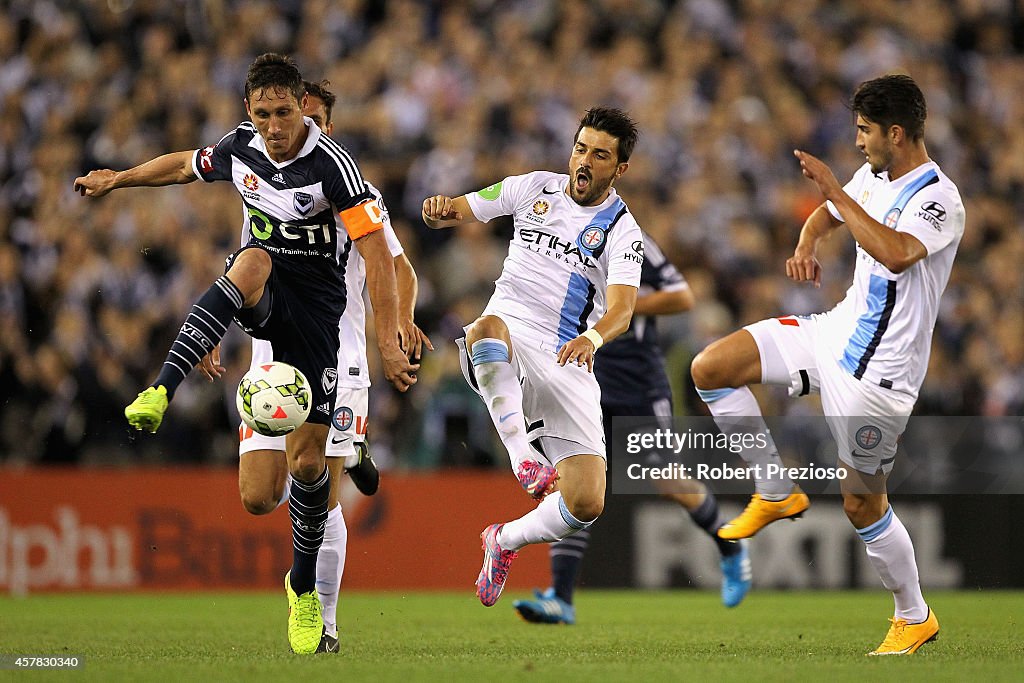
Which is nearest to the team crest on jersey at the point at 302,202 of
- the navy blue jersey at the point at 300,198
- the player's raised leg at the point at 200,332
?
the navy blue jersey at the point at 300,198

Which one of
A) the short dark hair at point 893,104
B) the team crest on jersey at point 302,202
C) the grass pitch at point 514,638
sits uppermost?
the short dark hair at point 893,104

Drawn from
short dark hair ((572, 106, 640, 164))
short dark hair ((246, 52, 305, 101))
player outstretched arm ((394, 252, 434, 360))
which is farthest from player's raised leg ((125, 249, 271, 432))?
short dark hair ((572, 106, 640, 164))

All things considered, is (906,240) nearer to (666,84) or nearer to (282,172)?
(282,172)

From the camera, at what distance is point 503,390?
295 inches

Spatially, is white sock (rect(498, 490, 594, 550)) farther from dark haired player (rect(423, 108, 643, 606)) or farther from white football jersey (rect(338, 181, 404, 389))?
white football jersey (rect(338, 181, 404, 389))

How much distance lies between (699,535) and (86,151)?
7043 millimetres

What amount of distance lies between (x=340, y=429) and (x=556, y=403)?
118cm

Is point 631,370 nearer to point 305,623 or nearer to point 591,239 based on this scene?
Answer: point 591,239

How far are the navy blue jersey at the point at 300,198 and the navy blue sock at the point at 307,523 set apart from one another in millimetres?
891

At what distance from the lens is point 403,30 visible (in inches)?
620

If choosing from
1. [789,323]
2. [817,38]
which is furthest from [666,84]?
[789,323]

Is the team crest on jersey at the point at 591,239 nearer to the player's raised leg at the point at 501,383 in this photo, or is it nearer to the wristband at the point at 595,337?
the player's raised leg at the point at 501,383

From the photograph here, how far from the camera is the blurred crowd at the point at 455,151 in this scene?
12.1m

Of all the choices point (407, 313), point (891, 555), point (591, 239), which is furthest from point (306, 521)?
point (891, 555)
